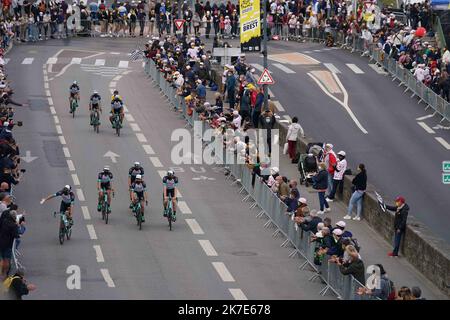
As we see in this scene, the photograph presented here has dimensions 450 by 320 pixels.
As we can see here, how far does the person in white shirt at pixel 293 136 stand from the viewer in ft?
151

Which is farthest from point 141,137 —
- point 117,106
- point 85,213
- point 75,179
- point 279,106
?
point 85,213

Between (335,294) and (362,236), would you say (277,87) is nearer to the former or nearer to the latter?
(362,236)

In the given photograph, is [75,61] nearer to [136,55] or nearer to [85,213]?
[136,55]

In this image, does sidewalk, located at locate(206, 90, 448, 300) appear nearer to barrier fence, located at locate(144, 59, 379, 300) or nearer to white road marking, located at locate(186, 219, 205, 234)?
barrier fence, located at locate(144, 59, 379, 300)

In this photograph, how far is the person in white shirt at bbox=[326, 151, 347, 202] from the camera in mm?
40938

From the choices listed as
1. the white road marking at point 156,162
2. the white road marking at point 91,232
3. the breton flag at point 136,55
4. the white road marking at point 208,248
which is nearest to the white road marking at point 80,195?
the white road marking at point 91,232

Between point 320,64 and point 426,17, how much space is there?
288 inches

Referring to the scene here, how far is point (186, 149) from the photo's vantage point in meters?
48.9

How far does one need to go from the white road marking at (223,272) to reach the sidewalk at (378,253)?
3.50 metres

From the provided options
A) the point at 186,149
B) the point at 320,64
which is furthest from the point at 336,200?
the point at 320,64

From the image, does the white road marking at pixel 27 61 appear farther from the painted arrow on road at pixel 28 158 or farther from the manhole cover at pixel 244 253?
the manhole cover at pixel 244 253
